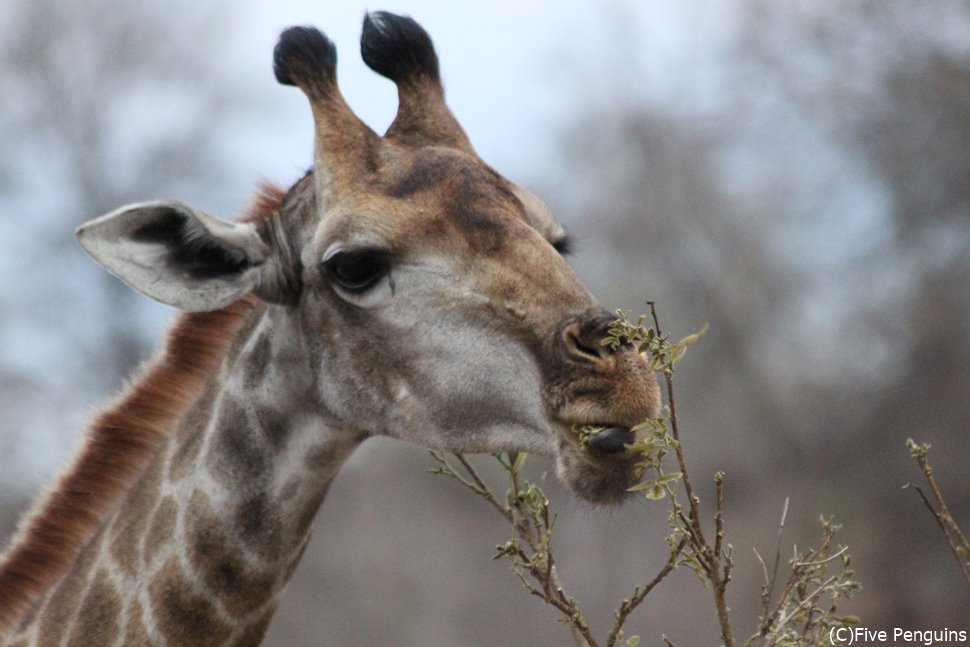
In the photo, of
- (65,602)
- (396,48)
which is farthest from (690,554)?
(396,48)

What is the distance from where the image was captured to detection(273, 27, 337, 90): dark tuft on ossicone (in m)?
5.28

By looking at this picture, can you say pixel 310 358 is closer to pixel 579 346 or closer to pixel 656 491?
pixel 579 346

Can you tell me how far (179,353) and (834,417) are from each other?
63.1ft

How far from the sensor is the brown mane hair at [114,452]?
5.39 metres

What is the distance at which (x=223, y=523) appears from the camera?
4.85 m

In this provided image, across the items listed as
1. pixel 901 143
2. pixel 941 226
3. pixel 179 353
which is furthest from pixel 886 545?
pixel 179 353

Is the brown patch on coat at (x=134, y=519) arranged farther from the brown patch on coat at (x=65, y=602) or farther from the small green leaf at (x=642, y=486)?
the small green leaf at (x=642, y=486)

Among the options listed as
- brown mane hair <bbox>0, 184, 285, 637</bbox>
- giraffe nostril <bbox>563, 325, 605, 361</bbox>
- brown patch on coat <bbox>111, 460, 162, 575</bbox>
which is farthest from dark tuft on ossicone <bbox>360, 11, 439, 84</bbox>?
brown patch on coat <bbox>111, 460, 162, 575</bbox>

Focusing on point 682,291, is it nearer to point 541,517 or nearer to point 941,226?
point 941,226

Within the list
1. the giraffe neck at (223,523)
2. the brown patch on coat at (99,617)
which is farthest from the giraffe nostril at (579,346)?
the brown patch on coat at (99,617)

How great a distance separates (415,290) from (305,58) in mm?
1243

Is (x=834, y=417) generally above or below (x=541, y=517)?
above

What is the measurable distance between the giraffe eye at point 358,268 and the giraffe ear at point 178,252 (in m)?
0.37

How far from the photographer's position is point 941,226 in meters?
20.3
